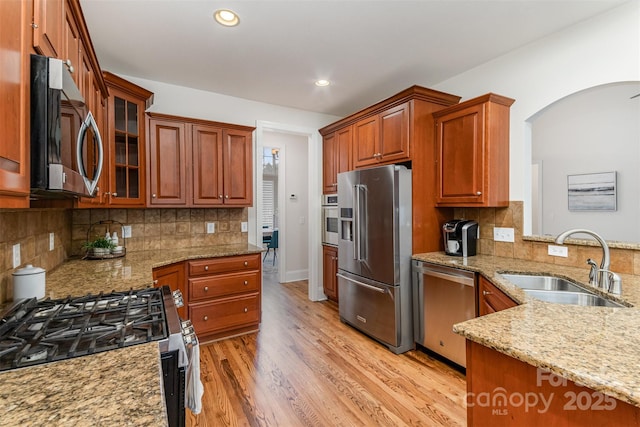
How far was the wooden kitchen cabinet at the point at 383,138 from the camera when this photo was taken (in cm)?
285

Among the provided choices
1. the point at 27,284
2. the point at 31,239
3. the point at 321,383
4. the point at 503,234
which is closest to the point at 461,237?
the point at 503,234

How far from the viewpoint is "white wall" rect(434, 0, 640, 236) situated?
2014 millimetres

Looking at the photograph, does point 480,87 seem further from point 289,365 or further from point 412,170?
point 289,365

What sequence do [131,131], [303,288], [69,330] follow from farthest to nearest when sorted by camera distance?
[303,288]
[131,131]
[69,330]

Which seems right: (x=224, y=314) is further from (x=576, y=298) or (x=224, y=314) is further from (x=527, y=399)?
(x=576, y=298)

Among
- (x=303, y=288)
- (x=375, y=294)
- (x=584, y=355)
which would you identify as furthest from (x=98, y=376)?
(x=303, y=288)

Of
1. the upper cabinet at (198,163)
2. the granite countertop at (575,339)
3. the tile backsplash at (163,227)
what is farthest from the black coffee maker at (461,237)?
the tile backsplash at (163,227)

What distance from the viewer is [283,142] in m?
5.29

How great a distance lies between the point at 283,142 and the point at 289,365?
12.2 feet

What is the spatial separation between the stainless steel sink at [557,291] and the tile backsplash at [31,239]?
259 cm

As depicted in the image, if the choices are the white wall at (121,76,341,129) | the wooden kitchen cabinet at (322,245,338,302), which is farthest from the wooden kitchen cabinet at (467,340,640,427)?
the white wall at (121,76,341,129)

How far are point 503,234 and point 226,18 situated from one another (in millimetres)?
2730

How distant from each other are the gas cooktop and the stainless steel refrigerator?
1.90 m

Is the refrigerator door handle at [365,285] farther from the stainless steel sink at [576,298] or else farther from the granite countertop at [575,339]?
the granite countertop at [575,339]
